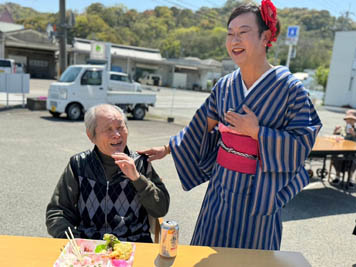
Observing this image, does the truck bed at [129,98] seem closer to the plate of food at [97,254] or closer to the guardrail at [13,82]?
the guardrail at [13,82]

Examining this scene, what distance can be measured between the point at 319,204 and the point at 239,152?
11.5ft

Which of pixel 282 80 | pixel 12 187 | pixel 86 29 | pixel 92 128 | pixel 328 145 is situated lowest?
pixel 12 187

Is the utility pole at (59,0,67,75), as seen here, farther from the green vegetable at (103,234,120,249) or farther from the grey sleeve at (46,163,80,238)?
the green vegetable at (103,234,120,249)

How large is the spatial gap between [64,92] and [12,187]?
562cm

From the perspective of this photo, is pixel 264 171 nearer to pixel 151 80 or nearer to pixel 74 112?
pixel 74 112

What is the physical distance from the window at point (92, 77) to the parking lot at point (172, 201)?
2604mm

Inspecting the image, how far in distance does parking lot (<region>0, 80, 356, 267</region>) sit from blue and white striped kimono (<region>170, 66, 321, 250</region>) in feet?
5.22

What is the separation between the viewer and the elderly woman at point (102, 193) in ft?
6.32

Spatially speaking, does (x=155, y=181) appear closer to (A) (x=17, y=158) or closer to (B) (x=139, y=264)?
(B) (x=139, y=264)

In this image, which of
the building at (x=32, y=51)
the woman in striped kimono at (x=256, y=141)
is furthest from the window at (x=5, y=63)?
the woman in striped kimono at (x=256, y=141)

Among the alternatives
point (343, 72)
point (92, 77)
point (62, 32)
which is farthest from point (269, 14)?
point (343, 72)

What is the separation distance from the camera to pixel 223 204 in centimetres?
172

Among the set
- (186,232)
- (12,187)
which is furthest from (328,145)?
(12,187)

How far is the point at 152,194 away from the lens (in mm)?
1870
